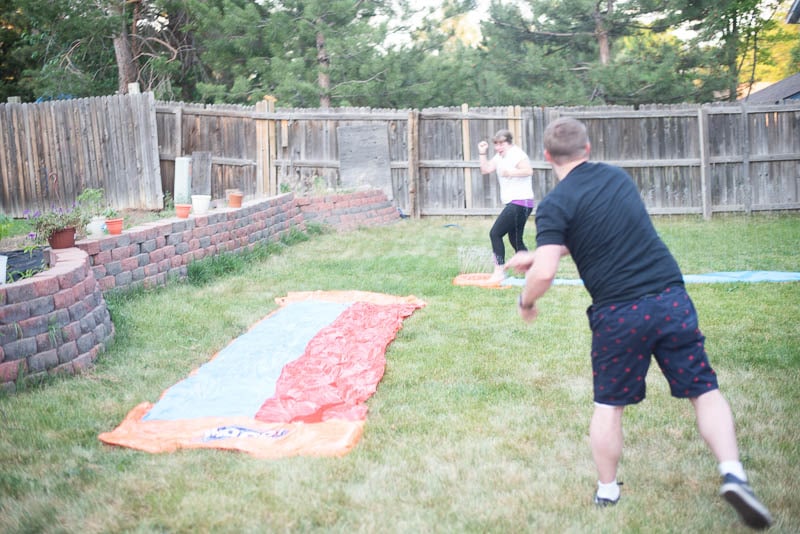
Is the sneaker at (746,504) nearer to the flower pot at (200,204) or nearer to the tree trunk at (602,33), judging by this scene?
the flower pot at (200,204)

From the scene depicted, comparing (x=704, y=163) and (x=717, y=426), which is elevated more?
(x=704, y=163)

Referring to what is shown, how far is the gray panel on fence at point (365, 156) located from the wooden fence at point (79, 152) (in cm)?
337

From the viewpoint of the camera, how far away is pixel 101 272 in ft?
22.9

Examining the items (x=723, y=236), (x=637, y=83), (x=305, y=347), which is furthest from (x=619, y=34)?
(x=305, y=347)

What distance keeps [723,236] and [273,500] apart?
394 inches

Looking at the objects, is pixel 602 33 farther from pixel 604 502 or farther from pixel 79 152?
pixel 604 502

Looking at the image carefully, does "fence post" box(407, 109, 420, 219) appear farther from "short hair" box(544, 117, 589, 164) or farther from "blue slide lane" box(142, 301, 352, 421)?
"short hair" box(544, 117, 589, 164)

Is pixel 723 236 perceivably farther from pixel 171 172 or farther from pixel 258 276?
pixel 171 172

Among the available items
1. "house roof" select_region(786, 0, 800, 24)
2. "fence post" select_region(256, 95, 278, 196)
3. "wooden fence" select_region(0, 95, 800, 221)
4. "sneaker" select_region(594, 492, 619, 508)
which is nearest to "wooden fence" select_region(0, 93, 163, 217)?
"wooden fence" select_region(0, 95, 800, 221)

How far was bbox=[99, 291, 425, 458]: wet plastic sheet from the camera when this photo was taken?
13.3 ft

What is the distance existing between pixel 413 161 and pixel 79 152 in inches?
237

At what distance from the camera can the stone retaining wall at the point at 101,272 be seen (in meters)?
4.86

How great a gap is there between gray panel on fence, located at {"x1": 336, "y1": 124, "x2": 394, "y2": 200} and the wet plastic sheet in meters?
8.14

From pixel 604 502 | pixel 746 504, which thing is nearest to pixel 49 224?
pixel 604 502
